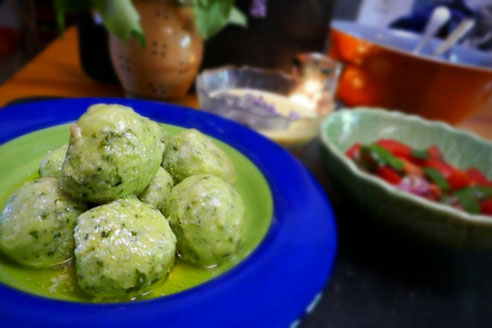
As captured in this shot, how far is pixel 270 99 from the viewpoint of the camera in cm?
128

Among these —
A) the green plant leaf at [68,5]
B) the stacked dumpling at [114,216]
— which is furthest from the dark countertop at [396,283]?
the green plant leaf at [68,5]

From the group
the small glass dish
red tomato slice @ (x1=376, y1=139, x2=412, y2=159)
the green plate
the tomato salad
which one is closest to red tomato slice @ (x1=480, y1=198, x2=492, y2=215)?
the tomato salad

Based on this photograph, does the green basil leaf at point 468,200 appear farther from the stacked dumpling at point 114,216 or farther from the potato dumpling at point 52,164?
the potato dumpling at point 52,164

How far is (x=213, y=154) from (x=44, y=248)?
0.96 ft

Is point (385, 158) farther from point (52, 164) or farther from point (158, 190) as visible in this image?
point (52, 164)

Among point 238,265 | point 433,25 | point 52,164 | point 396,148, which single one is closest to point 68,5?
point 52,164

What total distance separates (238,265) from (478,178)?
810 millimetres

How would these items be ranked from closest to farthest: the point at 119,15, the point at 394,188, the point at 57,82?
the point at 394,188 < the point at 119,15 < the point at 57,82

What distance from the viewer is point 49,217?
50 centimetres

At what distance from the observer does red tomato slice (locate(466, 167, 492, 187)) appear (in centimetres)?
97

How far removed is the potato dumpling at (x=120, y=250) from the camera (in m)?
0.45

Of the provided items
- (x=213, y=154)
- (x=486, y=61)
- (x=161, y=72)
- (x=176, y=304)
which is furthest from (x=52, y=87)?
(x=486, y=61)

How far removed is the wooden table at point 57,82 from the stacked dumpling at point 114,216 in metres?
0.66

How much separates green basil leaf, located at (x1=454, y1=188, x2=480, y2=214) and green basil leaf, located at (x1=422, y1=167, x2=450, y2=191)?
0.11ft
